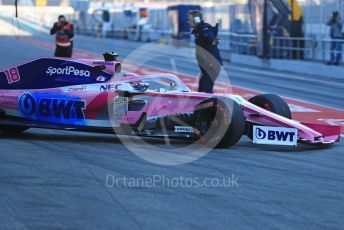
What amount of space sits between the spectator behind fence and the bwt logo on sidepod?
16091mm

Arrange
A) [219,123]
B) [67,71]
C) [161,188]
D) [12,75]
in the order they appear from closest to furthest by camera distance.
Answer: [161,188], [219,123], [67,71], [12,75]

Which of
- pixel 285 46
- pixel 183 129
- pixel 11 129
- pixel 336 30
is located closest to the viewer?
pixel 183 129

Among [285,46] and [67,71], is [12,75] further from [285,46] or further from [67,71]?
[285,46]

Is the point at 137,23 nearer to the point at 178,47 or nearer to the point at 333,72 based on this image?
the point at 178,47

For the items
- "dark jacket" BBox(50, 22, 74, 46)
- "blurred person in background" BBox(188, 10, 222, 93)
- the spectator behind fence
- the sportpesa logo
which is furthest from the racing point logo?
the spectator behind fence

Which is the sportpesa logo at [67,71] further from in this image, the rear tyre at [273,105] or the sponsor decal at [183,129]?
the rear tyre at [273,105]

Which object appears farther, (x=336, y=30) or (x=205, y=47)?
(x=336, y=30)

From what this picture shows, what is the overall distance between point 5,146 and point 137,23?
147ft

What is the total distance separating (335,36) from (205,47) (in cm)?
1178

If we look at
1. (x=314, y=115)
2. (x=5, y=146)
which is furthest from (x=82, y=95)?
(x=314, y=115)

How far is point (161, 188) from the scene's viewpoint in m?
7.22

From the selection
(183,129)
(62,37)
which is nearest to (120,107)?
(183,129)

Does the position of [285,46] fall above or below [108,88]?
below

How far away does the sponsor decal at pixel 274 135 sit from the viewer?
9352mm
